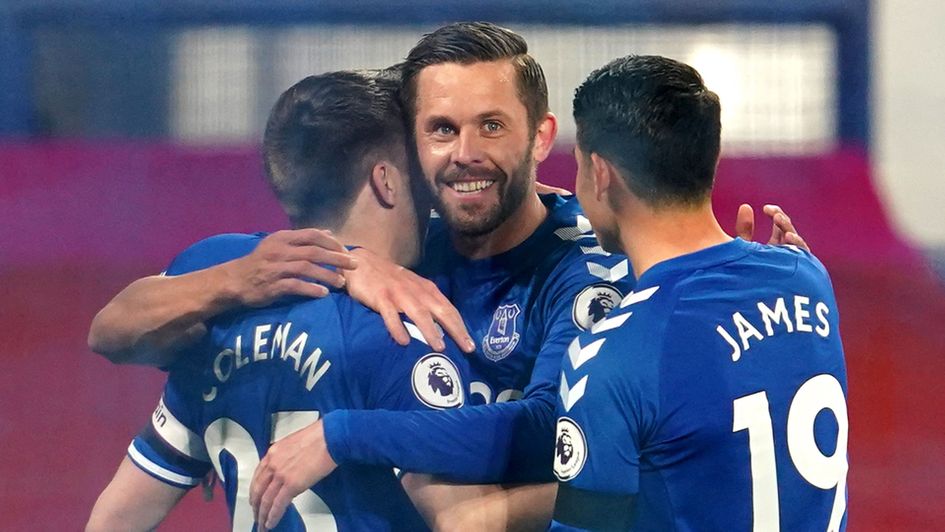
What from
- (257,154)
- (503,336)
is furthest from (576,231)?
(257,154)

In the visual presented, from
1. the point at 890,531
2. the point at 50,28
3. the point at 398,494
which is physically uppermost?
the point at 50,28

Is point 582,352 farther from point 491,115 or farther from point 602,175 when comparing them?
point 491,115

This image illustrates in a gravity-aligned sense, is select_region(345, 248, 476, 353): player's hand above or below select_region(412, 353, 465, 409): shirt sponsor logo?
above

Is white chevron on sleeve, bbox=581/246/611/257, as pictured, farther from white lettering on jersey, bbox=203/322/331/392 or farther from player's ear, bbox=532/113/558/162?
white lettering on jersey, bbox=203/322/331/392

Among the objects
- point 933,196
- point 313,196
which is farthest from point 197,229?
point 933,196

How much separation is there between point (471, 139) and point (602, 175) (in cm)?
26

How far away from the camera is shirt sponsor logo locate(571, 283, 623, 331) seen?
1203mm

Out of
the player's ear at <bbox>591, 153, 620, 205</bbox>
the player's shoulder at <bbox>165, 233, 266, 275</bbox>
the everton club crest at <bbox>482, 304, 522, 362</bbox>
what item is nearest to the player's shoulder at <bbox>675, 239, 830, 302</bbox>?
the player's ear at <bbox>591, 153, 620, 205</bbox>

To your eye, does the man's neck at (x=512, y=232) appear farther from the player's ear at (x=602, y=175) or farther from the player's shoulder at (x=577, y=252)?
the player's ear at (x=602, y=175)

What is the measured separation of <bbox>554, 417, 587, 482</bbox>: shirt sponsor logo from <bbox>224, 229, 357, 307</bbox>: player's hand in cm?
29

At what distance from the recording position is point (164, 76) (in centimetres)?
205

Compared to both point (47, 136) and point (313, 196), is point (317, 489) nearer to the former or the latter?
point (313, 196)

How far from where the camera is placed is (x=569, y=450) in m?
1.00

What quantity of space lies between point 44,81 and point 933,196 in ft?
5.94
